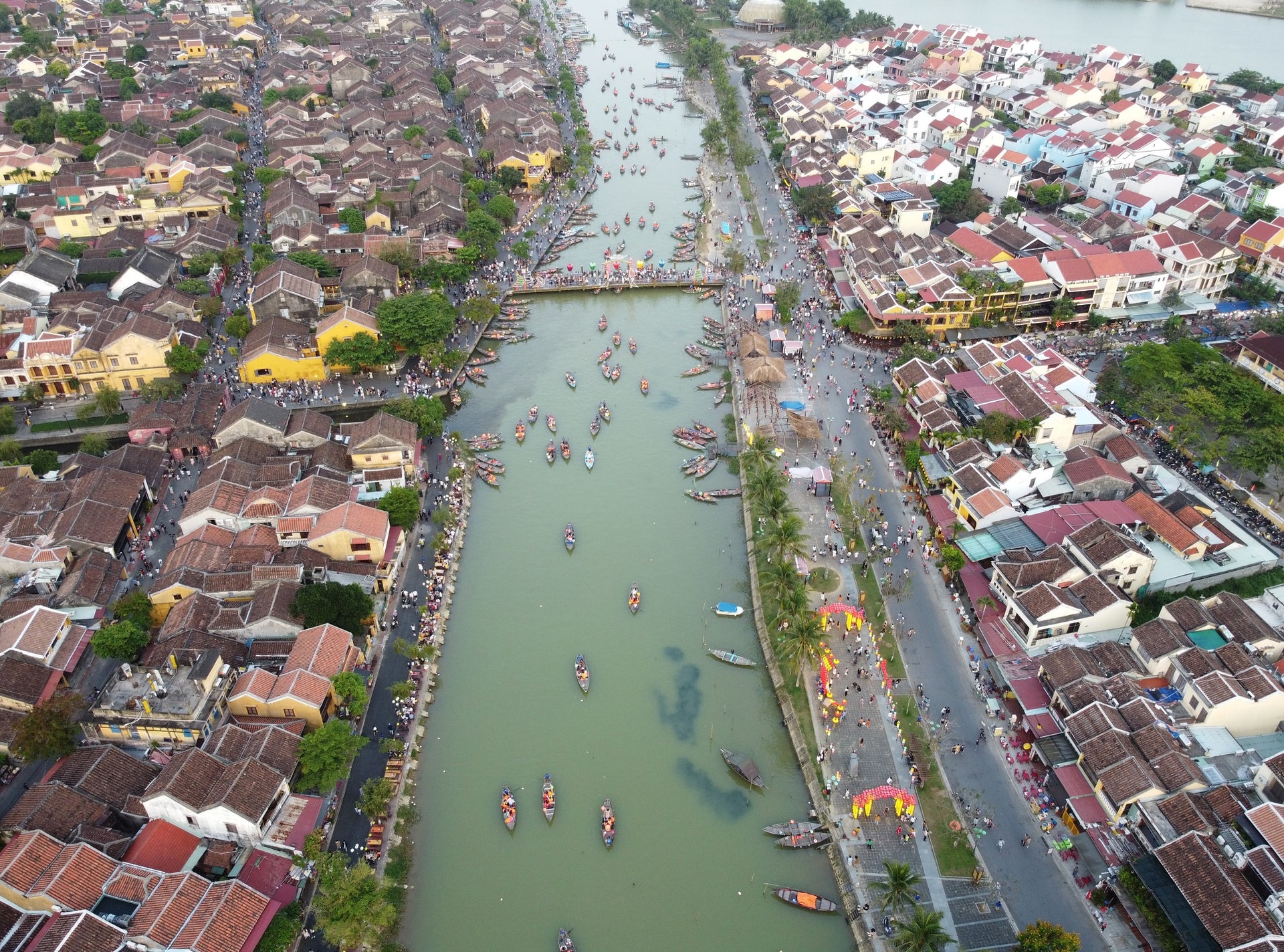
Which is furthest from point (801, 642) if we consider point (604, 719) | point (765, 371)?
point (765, 371)

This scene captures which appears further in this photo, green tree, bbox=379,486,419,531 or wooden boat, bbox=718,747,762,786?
green tree, bbox=379,486,419,531

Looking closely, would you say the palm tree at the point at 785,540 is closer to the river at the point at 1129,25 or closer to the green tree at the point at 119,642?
the green tree at the point at 119,642

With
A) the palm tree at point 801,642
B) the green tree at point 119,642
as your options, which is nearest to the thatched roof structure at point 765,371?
the palm tree at point 801,642

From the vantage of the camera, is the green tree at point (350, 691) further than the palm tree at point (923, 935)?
Yes

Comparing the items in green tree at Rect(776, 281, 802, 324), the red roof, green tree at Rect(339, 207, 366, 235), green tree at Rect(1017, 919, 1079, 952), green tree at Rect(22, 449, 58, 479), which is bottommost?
green tree at Rect(1017, 919, 1079, 952)

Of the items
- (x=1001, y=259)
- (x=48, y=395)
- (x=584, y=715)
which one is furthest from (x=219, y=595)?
(x=1001, y=259)

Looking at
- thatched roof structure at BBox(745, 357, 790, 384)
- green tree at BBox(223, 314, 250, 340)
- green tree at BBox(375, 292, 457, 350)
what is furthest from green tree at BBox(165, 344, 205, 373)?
thatched roof structure at BBox(745, 357, 790, 384)

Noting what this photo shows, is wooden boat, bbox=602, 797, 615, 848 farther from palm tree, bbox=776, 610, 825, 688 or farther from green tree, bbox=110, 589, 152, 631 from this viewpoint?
green tree, bbox=110, 589, 152, 631

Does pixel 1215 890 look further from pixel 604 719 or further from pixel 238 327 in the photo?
pixel 238 327
